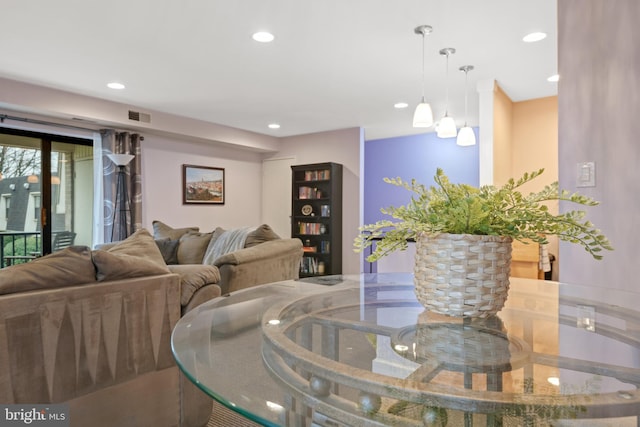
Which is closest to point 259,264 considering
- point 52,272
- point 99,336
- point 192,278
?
point 192,278

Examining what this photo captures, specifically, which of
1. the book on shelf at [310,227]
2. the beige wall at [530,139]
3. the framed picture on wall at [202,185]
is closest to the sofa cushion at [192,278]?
the beige wall at [530,139]

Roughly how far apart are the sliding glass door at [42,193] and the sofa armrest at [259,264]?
125 inches

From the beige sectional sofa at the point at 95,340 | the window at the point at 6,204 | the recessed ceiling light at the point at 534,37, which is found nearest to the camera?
the beige sectional sofa at the point at 95,340

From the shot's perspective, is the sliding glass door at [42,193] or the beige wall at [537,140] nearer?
the beige wall at [537,140]

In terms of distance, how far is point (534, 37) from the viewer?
310 centimetres

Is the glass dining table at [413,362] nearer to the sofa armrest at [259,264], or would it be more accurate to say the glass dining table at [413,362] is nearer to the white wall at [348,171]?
the sofa armrest at [259,264]

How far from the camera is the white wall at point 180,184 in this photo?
5.73 meters

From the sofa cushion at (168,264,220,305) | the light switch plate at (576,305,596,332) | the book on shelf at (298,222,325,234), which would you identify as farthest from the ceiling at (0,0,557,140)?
the light switch plate at (576,305,596,332)

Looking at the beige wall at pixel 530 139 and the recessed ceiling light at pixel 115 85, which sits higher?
the recessed ceiling light at pixel 115 85

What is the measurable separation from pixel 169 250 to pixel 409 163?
4.59m

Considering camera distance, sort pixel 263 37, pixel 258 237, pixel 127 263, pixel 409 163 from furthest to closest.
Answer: pixel 409 163 → pixel 258 237 → pixel 263 37 → pixel 127 263

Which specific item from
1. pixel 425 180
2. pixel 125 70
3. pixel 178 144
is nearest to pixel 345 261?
pixel 425 180

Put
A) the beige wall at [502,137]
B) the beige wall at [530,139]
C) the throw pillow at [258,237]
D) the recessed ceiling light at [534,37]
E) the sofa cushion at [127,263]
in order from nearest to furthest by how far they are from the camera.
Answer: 1. the sofa cushion at [127,263]
2. the recessed ceiling light at [534,37]
3. the throw pillow at [258,237]
4. the beige wall at [502,137]
5. the beige wall at [530,139]

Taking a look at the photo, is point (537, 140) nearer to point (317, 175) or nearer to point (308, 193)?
point (317, 175)
